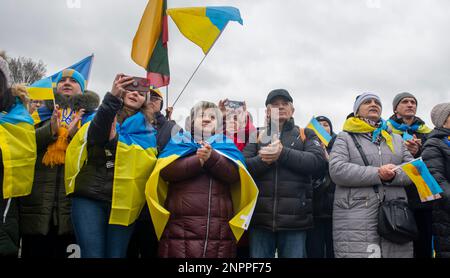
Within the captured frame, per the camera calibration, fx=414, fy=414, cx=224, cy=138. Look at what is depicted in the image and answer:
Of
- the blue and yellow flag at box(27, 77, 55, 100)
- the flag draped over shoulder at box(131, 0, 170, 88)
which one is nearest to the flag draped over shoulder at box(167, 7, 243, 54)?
the flag draped over shoulder at box(131, 0, 170, 88)

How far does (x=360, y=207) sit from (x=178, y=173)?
1.67m

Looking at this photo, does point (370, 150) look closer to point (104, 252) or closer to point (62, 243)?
point (104, 252)

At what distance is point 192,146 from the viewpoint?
3660 millimetres

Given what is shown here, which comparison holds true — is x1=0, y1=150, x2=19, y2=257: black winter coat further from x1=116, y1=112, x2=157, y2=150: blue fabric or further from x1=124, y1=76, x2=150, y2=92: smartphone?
x1=124, y1=76, x2=150, y2=92: smartphone

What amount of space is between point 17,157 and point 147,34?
2416mm

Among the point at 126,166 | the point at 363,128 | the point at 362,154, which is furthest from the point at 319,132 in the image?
the point at 126,166

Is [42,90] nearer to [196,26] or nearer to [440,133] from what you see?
[196,26]

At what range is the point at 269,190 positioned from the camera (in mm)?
3820

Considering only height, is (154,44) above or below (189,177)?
above

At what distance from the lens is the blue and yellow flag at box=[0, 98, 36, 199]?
10.3ft

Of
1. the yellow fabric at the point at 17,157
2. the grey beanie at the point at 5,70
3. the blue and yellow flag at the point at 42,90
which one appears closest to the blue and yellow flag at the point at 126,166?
the yellow fabric at the point at 17,157

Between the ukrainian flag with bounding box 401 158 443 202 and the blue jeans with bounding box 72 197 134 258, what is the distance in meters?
2.48
